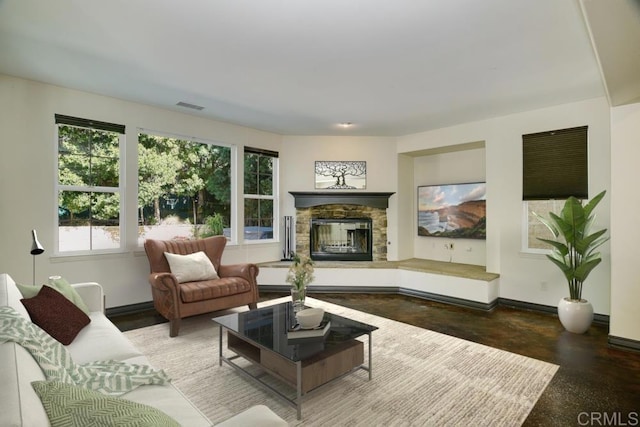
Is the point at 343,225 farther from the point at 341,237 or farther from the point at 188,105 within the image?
the point at 188,105

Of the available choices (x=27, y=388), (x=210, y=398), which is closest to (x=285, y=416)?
(x=210, y=398)

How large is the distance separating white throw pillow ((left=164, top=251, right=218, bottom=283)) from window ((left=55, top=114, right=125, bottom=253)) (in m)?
0.99

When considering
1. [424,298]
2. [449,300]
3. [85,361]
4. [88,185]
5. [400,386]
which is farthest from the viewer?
[424,298]

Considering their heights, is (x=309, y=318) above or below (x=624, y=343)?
above

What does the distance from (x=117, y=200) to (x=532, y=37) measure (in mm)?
4877

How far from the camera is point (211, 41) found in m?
2.79

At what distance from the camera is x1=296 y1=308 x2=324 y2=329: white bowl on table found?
2.58m

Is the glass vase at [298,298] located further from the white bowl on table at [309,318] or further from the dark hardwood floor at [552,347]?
the dark hardwood floor at [552,347]

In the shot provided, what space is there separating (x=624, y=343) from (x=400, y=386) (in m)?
2.45

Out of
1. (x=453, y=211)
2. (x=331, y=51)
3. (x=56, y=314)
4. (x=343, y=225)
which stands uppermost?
(x=331, y=51)

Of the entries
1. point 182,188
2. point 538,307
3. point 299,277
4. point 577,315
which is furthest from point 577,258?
point 182,188

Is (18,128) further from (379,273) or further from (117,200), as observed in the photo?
(379,273)

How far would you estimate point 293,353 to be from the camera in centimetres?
222

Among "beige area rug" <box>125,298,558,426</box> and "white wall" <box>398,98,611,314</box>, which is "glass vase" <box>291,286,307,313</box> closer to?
"beige area rug" <box>125,298,558,426</box>
